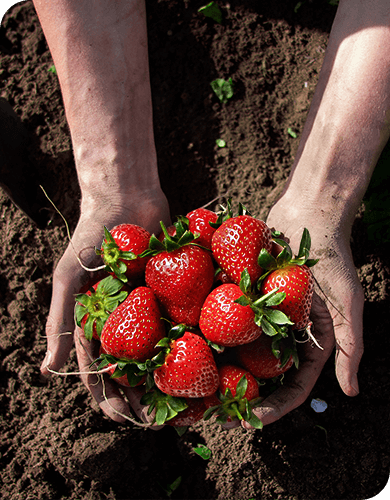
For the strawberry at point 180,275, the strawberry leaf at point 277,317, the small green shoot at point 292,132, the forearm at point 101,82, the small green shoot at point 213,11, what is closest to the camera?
the strawberry leaf at point 277,317

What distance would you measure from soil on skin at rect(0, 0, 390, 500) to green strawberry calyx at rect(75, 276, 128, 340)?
759 mm

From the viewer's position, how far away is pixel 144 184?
2.23 metres

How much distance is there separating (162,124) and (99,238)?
1086mm

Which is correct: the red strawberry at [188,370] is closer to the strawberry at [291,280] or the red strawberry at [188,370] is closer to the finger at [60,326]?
the strawberry at [291,280]

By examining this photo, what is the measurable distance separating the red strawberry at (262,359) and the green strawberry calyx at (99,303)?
532 mm

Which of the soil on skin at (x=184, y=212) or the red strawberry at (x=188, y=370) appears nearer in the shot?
the red strawberry at (x=188, y=370)

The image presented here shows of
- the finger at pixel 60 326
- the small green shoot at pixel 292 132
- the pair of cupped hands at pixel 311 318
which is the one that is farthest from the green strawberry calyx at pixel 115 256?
the small green shoot at pixel 292 132

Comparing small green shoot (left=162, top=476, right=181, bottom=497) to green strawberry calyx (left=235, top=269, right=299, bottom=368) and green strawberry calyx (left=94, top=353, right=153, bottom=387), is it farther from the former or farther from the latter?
green strawberry calyx (left=235, top=269, right=299, bottom=368)

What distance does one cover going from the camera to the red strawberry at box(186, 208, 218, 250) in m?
1.72

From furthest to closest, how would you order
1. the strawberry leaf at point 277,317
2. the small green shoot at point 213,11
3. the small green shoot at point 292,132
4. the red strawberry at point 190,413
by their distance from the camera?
the small green shoot at point 213,11 → the small green shoot at point 292,132 → the red strawberry at point 190,413 → the strawberry leaf at point 277,317

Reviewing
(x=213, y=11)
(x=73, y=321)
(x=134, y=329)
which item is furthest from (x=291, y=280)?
(x=213, y=11)

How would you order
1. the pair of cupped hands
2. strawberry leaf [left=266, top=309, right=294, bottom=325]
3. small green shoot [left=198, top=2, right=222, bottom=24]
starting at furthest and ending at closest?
small green shoot [left=198, top=2, right=222, bottom=24] < the pair of cupped hands < strawberry leaf [left=266, top=309, right=294, bottom=325]

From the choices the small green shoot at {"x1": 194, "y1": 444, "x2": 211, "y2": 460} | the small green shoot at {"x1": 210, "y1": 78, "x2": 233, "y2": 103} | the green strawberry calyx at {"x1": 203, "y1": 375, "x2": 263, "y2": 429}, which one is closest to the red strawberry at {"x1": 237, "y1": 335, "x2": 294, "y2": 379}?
the green strawberry calyx at {"x1": 203, "y1": 375, "x2": 263, "y2": 429}

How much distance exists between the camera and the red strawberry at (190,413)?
1.70 m
